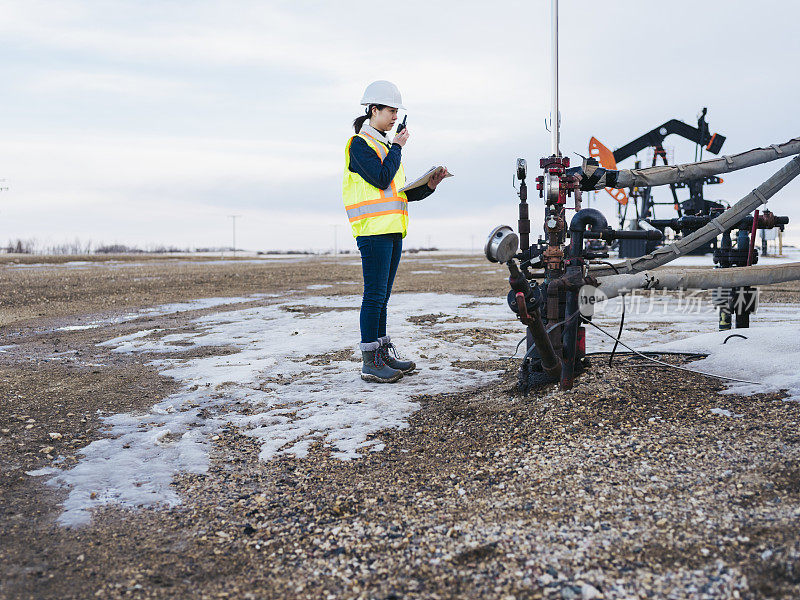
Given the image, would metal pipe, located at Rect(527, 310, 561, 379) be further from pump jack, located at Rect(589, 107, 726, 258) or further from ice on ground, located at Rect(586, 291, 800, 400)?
pump jack, located at Rect(589, 107, 726, 258)

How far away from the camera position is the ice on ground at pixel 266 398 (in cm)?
289

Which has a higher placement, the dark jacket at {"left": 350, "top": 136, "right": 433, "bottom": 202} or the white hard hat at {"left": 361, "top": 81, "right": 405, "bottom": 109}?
the white hard hat at {"left": 361, "top": 81, "right": 405, "bottom": 109}

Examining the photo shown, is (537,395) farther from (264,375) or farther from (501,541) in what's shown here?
(264,375)

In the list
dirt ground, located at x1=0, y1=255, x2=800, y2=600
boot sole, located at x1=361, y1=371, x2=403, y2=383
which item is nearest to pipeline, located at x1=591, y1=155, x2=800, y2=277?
dirt ground, located at x1=0, y1=255, x2=800, y2=600

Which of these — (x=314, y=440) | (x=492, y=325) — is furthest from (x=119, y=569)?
(x=492, y=325)

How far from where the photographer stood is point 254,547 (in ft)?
7.05

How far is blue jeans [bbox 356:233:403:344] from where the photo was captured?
4.32 m

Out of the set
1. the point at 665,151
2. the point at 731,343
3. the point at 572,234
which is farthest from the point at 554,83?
the point at 665,151

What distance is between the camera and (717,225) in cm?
367

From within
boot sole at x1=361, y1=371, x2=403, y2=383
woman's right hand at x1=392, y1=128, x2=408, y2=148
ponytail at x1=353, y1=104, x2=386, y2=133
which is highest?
ponytail at x1=353, y1=104, x2=386, y2=133

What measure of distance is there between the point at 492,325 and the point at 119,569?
5671mm

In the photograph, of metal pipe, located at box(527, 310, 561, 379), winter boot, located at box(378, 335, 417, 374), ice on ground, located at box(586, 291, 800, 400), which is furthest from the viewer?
winter boot, located at box(378, 335, 417, 374)

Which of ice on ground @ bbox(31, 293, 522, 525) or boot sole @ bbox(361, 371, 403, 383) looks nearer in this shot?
ice on ground @ bbox(31, 293, 522, 525)

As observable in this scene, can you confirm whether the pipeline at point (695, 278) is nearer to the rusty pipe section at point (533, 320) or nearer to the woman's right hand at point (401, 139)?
the rusty pipe section at point (533, 320)
